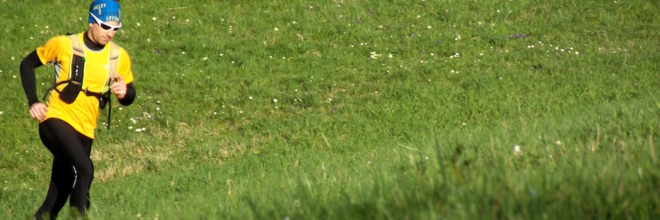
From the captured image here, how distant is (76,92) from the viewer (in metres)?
5.50

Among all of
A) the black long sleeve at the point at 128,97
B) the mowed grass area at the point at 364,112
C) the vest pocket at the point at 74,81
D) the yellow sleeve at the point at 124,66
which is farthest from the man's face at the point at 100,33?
the mowed grass area at the point at 364,112

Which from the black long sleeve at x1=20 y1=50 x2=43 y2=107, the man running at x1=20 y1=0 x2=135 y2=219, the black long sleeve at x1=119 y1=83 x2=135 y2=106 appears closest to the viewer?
the man running at x1=20 y1=0 x2=135 y2=219

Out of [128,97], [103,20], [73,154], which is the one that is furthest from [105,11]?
[73,154]

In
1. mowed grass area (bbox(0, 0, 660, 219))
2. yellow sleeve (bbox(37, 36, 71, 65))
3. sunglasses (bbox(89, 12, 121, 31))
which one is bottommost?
mowed grass area (bbox(0, 0, 660, 219))

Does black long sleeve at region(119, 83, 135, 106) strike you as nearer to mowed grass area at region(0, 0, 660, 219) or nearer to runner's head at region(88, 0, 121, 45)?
runner's head at region(88, 0, 121, 45)

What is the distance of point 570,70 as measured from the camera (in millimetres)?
10992

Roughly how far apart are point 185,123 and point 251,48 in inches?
105

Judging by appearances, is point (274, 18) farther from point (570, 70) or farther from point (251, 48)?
point (570, 70)

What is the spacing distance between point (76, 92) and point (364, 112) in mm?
4715

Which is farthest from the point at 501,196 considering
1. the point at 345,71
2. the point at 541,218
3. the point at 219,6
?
the point at 219,6

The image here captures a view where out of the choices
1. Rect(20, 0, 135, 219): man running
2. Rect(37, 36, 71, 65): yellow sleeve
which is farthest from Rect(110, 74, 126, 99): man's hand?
Rect(37, 36, 71, 65): yellow sleeve

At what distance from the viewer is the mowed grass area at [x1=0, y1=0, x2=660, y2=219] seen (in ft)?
11.5

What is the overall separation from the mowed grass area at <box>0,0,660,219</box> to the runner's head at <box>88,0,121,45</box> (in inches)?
52.9

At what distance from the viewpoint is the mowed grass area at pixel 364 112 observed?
3518 millimetres
